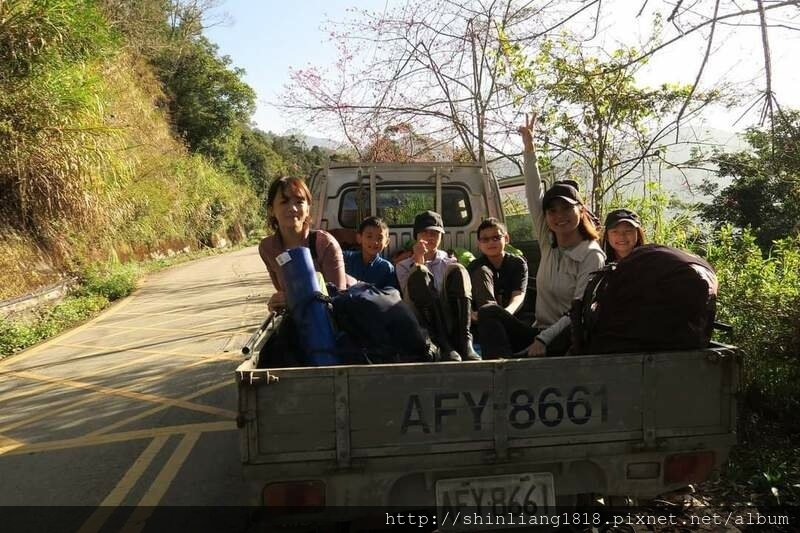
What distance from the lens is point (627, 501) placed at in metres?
2.50

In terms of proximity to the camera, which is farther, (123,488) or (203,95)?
(203,95)

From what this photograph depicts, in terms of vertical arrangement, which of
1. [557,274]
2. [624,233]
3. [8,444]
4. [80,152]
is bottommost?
[8,444]

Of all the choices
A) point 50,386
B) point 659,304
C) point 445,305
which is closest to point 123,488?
point 445,305

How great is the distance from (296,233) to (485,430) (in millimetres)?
1616

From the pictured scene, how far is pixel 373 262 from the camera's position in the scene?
146 inches

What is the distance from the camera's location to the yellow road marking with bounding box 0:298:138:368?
750 cm

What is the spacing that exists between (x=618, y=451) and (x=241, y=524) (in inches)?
83.3

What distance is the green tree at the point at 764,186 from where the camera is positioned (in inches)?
133

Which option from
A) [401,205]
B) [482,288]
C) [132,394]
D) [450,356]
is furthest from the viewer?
[132,394]

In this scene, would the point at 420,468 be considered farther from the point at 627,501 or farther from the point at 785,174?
the point at 785,174

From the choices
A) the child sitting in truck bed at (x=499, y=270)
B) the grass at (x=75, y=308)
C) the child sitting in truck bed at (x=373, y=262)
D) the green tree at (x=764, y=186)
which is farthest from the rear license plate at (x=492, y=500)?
the grass at (x=75, y=308)

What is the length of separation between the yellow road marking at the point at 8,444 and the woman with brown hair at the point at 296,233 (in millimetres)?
2972

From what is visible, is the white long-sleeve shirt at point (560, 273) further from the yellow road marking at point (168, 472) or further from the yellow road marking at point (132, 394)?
the yellow road marking at point (132, 394)

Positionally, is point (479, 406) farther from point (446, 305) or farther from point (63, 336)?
point (63, 336)
